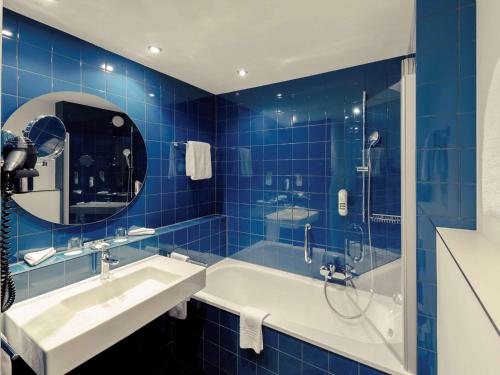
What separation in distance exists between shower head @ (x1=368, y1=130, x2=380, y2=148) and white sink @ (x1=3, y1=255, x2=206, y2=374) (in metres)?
1.66

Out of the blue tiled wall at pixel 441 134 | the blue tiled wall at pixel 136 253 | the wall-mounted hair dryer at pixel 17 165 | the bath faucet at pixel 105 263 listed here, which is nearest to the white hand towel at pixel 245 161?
the blue tiled wall at pixel 136 253

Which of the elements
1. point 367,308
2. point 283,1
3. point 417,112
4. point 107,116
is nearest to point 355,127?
point 417,112

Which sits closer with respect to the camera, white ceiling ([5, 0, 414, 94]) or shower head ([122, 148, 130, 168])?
white ceiling ([5, 0, 414, 94])

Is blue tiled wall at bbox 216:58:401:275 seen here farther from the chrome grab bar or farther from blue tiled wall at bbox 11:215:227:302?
blue tiled wall at bbox 11:215:227:302

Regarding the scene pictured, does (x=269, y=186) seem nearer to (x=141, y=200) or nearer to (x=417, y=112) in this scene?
(x=141, y=200)

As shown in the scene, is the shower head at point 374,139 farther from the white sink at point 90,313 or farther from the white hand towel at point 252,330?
the white sink at point 90,313

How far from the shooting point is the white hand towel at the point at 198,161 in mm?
2553

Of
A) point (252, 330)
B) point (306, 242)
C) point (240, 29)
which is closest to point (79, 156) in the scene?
point (240, 29)

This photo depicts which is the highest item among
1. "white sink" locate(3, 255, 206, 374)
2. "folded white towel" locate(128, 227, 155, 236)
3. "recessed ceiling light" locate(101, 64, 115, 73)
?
"recessed ceiling light" locate(101, 64, 115, 73)

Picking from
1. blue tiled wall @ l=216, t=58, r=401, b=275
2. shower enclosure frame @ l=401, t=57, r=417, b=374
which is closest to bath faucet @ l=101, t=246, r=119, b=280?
blue tiled wall @ l=216, t=58, r=401, b=275

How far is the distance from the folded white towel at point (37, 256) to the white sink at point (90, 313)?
0.20 meters

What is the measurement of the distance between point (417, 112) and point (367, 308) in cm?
160

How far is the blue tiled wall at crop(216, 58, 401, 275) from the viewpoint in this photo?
2.05 meters

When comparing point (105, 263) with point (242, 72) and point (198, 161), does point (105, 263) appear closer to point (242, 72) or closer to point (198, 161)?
point (198, 161)
